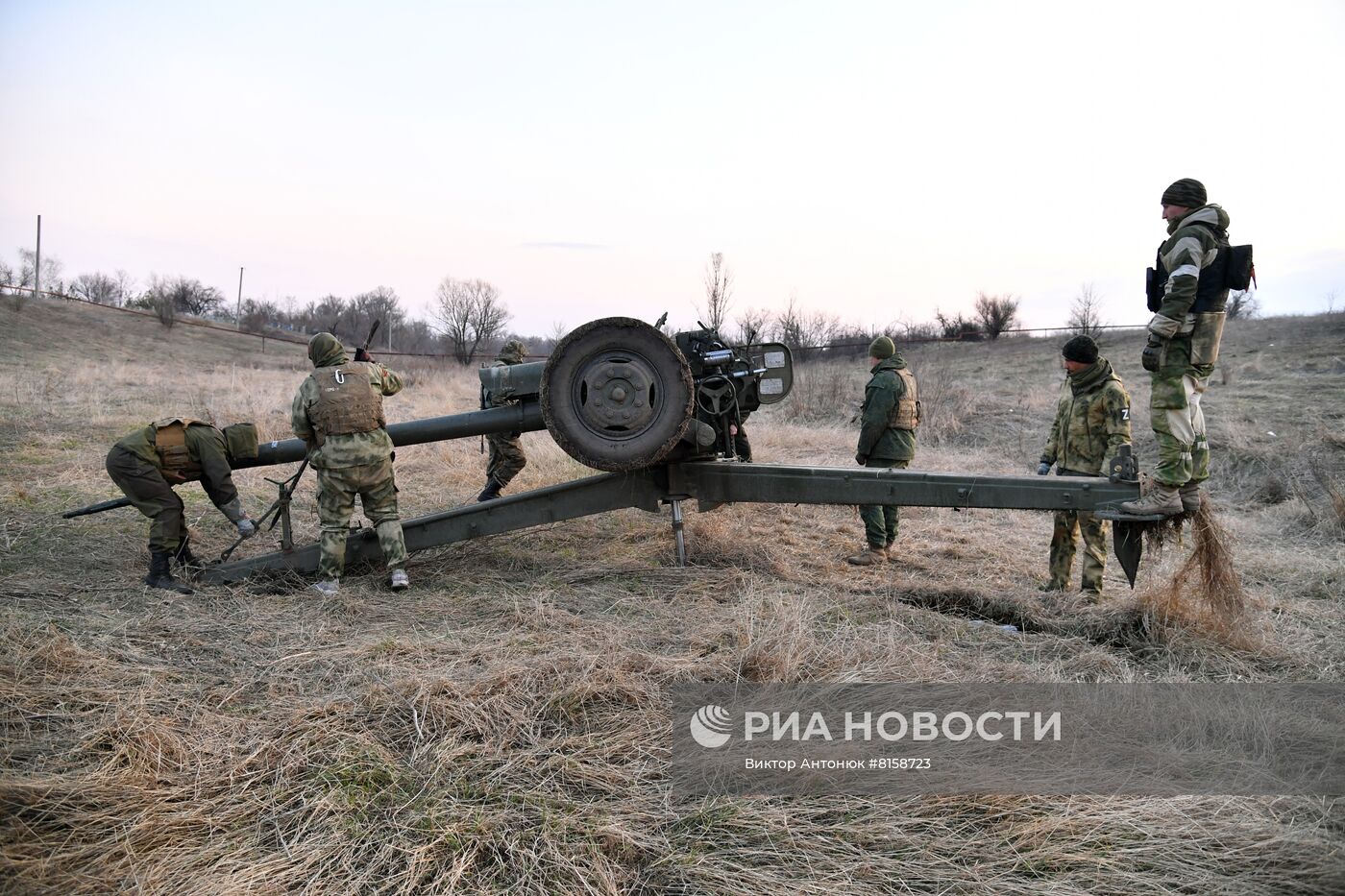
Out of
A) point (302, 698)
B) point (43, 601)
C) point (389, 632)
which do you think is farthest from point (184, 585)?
point (302, 698)

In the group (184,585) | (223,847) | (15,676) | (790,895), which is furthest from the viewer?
(184,585)

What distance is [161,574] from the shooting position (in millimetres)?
5371

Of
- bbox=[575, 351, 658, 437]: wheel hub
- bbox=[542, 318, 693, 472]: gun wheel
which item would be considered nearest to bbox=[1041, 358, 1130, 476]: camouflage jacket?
bbox=[542, 318, 693, 472]: gun wheel

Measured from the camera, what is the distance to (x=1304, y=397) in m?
12.6

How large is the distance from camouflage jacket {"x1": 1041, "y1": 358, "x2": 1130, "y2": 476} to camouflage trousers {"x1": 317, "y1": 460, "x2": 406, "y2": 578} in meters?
4.44

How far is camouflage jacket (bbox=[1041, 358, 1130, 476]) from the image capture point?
5.39 meters

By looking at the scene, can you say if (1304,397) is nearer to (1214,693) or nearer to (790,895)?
(1214,693)

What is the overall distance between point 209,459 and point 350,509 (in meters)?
1.04

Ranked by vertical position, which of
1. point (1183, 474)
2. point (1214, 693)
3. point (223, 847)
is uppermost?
point (1183, 474)

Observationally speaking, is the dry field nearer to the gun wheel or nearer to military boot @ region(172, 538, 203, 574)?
military boot @ region(172, 538, 203, 574)

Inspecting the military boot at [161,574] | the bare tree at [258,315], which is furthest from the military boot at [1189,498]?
the bare tree at [258,315]

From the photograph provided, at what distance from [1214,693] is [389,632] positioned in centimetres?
394

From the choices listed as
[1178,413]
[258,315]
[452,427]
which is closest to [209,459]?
[452,427]

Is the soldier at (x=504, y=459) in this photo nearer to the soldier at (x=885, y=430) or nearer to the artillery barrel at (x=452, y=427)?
the artillery barrel at (x=452, y=427)
